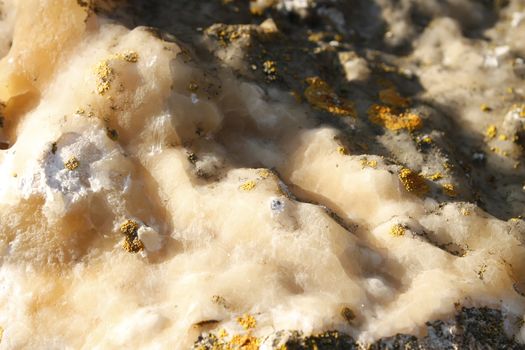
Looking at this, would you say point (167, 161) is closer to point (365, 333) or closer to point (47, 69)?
point (47, 69)

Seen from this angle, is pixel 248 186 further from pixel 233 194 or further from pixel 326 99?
pixel 326 99

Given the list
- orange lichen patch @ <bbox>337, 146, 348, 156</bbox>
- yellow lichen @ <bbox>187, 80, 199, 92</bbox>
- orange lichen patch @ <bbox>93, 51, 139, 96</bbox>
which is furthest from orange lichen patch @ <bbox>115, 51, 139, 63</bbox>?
orange lichen patch @ <bbox>337, 146, 348, 156</bbox>

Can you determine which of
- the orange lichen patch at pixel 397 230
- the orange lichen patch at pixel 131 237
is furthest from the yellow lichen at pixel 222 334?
the orange lichen patch at pixel 397 230

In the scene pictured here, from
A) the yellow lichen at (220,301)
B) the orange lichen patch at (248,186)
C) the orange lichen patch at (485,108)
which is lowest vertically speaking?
the orange lichen patch at (485,108)

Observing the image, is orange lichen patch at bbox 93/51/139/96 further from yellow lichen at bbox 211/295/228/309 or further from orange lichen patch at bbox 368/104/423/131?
orange lichen patch at bbox 368/104/423/131

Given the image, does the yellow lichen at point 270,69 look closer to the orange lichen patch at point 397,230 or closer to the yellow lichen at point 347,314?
the orange lichen patch at point 397,230

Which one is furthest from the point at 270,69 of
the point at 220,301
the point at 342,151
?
the point at 220,301

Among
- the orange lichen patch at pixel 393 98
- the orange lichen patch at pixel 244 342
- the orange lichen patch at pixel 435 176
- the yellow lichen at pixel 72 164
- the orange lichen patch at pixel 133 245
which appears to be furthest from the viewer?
the orange lichen patch at pixel 393 98
